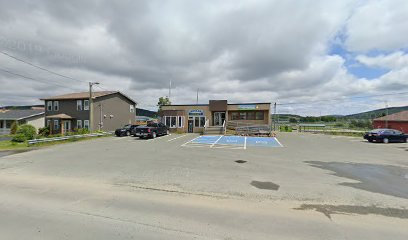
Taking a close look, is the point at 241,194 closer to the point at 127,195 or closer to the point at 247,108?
the point at 127,195

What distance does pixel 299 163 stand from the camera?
10477mm

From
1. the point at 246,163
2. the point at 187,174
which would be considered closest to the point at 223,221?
the point at 187,174

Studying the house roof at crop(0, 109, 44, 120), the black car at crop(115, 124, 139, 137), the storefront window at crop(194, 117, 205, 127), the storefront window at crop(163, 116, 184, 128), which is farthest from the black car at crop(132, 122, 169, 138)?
the house roof at crop(0, 109, 44, 120)

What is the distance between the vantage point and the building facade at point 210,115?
31031mm

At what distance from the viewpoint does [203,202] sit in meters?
5.39

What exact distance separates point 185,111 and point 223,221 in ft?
93.1

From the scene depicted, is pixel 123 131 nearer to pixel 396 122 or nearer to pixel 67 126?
pixel 67 126

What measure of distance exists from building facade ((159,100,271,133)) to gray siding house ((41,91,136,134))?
881 cm

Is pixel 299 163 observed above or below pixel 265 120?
below

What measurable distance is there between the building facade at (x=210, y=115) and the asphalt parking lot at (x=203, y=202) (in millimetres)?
21508

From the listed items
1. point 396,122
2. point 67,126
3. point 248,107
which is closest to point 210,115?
point 248,107

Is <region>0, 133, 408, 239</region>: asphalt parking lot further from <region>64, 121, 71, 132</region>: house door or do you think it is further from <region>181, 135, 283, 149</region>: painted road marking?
<region>64, 121, 71, 132</region>: house door

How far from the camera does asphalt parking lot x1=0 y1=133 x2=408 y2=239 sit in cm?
392

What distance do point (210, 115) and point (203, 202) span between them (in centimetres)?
2637
